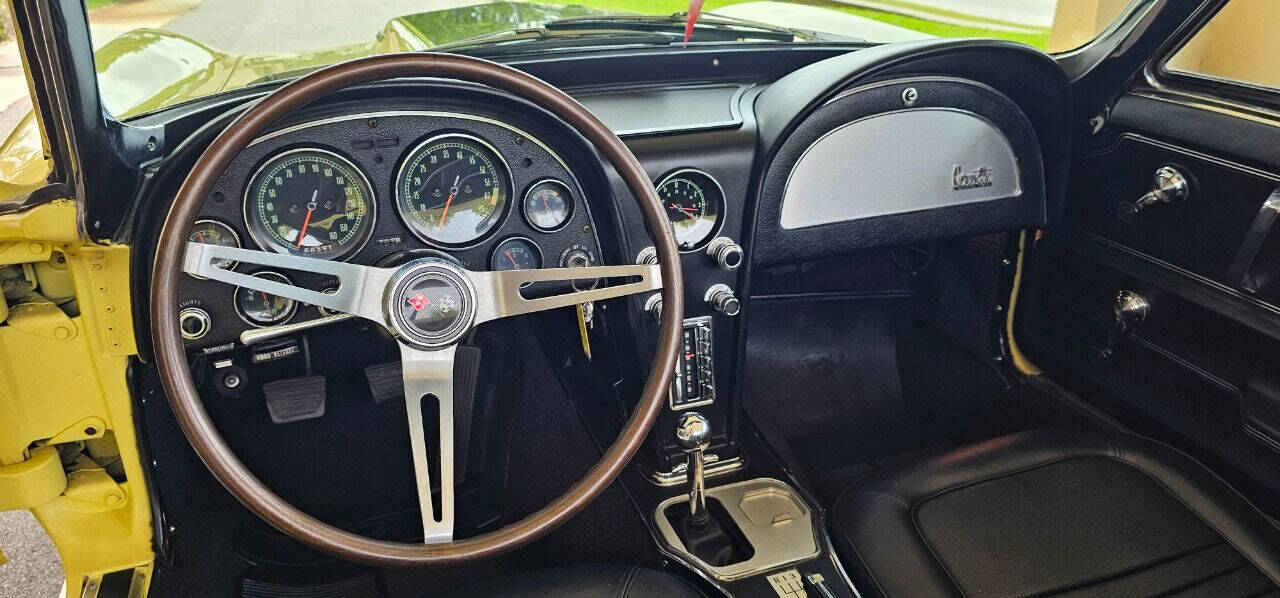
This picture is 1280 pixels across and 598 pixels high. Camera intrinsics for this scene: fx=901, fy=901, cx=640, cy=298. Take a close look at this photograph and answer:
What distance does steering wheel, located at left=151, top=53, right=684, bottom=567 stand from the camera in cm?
122

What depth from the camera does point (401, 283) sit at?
135cm

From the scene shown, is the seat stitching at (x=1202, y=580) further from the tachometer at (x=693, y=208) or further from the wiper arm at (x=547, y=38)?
the wiper arm at (x=547, y=38)

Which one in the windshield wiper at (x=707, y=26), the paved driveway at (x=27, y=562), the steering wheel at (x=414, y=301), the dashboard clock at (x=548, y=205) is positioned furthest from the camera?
the paved driveway at (x=27, y=562)

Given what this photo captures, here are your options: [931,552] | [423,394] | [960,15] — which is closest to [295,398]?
[423,394]

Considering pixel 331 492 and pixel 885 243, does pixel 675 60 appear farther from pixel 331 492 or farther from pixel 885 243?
pixel 331 492

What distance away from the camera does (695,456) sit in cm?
175

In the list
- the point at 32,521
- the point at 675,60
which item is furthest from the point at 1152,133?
the point at 32,521

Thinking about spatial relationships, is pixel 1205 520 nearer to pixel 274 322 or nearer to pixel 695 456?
pixel 695 456

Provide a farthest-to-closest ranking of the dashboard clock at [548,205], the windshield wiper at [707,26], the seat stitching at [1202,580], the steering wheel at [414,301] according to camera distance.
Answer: the windshield wiper at [707,26]
the dashboard clock at [548,205]
the seat stitching at [1202,580]
the steering wheel at [414,301]

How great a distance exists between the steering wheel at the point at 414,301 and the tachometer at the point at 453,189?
10.8 inches

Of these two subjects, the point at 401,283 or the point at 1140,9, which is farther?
the point at 1140,9

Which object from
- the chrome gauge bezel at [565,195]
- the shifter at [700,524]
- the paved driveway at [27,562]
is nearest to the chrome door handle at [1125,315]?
the shifter at [700,524]

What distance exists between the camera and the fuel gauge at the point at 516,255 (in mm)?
1726

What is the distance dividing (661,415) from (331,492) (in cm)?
79
